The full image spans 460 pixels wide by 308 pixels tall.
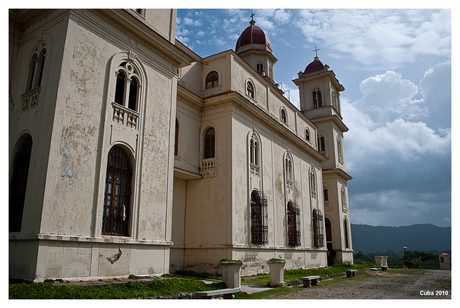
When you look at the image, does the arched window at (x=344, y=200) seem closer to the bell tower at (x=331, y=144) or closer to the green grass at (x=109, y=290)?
the bell tower at (x=331, y=144)

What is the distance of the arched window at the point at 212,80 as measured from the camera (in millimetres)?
21341

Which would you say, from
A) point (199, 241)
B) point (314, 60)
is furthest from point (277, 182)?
point (314, 60)

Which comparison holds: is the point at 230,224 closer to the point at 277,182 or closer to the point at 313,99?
the point at 277,182

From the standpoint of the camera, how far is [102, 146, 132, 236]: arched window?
11.9m

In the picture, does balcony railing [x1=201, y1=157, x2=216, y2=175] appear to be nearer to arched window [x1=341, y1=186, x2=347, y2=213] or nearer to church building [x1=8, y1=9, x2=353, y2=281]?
church building [x1=8, y1=9, x2=353, y2=281]

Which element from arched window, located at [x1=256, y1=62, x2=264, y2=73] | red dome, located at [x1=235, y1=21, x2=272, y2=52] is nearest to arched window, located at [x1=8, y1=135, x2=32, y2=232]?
arched window, located at [x1=256, y1=62, x2=264, y2=73]

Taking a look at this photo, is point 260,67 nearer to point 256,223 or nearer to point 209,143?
point 209,143

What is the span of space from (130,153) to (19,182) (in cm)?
364

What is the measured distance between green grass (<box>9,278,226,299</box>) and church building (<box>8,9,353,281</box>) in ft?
4.14

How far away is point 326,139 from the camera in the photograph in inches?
1475

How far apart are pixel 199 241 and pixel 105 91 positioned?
9843 mm

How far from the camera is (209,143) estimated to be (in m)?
20.4

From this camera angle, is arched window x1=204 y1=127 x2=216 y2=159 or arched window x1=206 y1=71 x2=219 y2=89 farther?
arched window x1=206 y1=71 x2=219 y2=89

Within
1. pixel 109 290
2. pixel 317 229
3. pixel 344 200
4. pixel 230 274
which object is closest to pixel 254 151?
pixel 230 274
